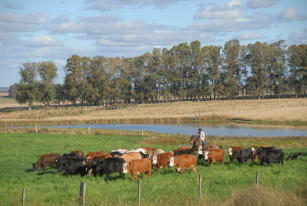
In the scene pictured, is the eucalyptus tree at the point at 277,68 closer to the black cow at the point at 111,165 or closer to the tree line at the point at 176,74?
the tree line at the point at 176,74

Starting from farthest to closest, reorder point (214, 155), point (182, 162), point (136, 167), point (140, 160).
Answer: point (214, 155) → point (182, 162) → point (140, 160) → point (136, 167)

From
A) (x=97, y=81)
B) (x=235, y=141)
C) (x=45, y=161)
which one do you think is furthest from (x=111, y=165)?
(x=97, y=81)

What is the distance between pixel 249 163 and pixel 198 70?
94.2m

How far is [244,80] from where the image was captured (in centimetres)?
11306

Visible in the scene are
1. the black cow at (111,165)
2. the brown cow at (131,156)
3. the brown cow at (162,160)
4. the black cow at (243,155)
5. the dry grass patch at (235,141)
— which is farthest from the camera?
the dry grass patch at (235,141)

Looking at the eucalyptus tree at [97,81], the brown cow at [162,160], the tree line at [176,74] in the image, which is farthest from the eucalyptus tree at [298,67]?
the brown cow at [162,160]

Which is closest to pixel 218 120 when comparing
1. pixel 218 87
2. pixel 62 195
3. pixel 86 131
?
pixel 86 131

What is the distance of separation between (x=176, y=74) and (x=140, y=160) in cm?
9742

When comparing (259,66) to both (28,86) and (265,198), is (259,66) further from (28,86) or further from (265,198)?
(265,198)

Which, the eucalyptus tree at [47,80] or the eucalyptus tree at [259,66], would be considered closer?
the eucalyptus tree at [259,66]

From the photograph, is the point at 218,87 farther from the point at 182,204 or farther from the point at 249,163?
the point at 182,204

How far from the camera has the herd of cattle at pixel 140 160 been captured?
1850 cm

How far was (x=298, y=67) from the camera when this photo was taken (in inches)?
4136

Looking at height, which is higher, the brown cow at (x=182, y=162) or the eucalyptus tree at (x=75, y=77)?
the eucalyptus tree at (x=75, y=77)
